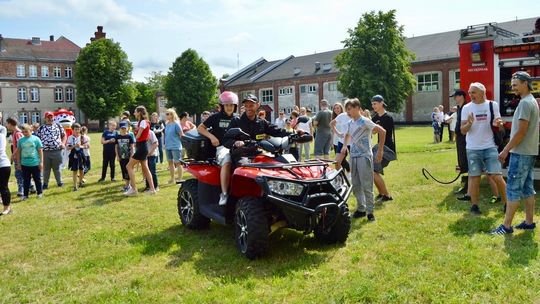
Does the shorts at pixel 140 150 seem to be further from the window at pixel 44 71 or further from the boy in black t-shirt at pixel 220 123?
the window at pixel 44 71

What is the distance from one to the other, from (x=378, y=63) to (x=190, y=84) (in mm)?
31016

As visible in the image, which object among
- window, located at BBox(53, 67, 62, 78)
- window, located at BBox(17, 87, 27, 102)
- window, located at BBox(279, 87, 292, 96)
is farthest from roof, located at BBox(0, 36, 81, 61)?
window, located at BBox(279, 87, 292, 96)

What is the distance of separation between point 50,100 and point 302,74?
40.3m

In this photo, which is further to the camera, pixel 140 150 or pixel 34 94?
pixel 34 94

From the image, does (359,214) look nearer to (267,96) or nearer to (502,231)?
(502,231)

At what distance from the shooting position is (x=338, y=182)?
5.84 meters

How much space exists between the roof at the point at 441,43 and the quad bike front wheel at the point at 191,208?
43.4 m

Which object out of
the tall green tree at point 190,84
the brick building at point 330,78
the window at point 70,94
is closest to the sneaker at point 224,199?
the brick building at point 330,78

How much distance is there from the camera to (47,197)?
11.2 meters

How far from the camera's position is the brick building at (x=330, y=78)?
47281 millimetres

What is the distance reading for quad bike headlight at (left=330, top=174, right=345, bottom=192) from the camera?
18.7 ft

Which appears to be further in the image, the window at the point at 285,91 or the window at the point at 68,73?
the window at the point at 68,73

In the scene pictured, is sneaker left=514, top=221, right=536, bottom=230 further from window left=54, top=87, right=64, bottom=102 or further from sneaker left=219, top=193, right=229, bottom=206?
window left=54, top=87, right=64, bottom=102

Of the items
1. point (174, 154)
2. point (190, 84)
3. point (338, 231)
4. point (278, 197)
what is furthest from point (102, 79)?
point (278, 197)
